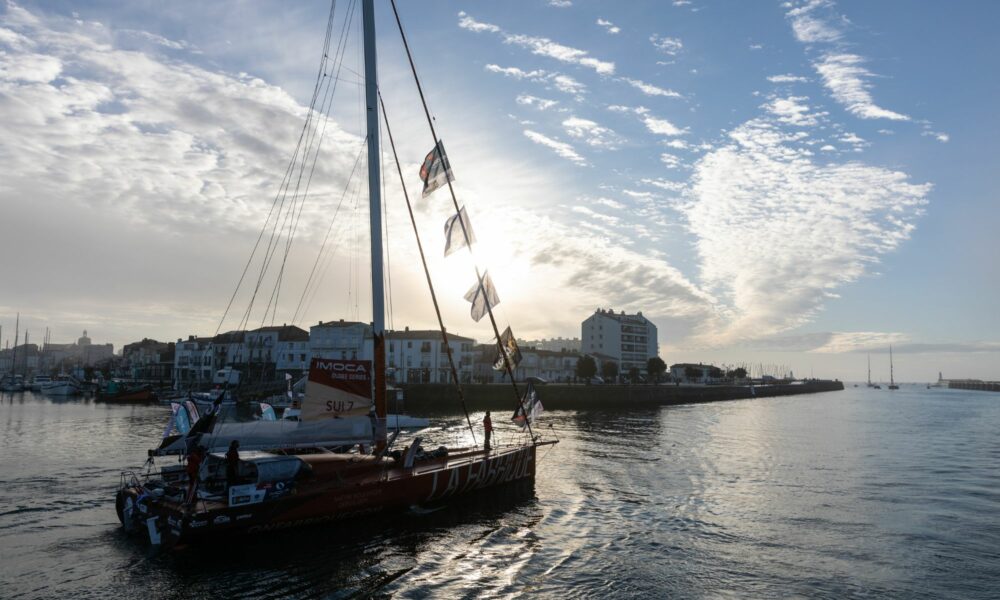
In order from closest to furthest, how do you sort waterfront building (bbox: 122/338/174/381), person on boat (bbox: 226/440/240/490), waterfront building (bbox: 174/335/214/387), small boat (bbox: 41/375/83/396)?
person on boat (bbox: 226/440/240/490) → small boat (bbox: 41/375/83/396) → waterfront building (bbox: 174/335/214/387) → waterfront building (bbox: 122/338/174/381)

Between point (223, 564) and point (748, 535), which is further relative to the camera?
point (748, 535)

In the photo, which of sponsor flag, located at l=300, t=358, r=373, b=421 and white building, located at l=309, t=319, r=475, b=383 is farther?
white building, located at l=309, t=319, r=475, b=383

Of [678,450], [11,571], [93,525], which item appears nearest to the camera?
[11,571]

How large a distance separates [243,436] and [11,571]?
623 centimetres

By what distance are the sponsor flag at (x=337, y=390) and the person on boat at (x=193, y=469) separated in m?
3.03

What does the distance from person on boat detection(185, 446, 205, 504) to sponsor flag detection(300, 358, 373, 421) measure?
119 inches

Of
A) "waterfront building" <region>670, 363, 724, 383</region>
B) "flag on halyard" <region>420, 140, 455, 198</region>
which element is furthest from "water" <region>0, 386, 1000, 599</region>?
"waterfront building" <region>670, 363, 724, 383</region>

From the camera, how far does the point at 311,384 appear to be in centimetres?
1900

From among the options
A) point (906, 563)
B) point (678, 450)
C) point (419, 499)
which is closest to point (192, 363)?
point (678, 450)

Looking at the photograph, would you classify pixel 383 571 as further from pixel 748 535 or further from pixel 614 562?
pixel 748 535

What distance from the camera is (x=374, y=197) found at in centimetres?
2045

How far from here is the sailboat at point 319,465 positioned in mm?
16359

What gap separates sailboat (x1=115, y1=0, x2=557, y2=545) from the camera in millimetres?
16359

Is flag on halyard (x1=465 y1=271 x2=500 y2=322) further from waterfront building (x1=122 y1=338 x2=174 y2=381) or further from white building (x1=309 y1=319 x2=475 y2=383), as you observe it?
waterfront building (x1=122 y1=338 x2=174 y2=381)
